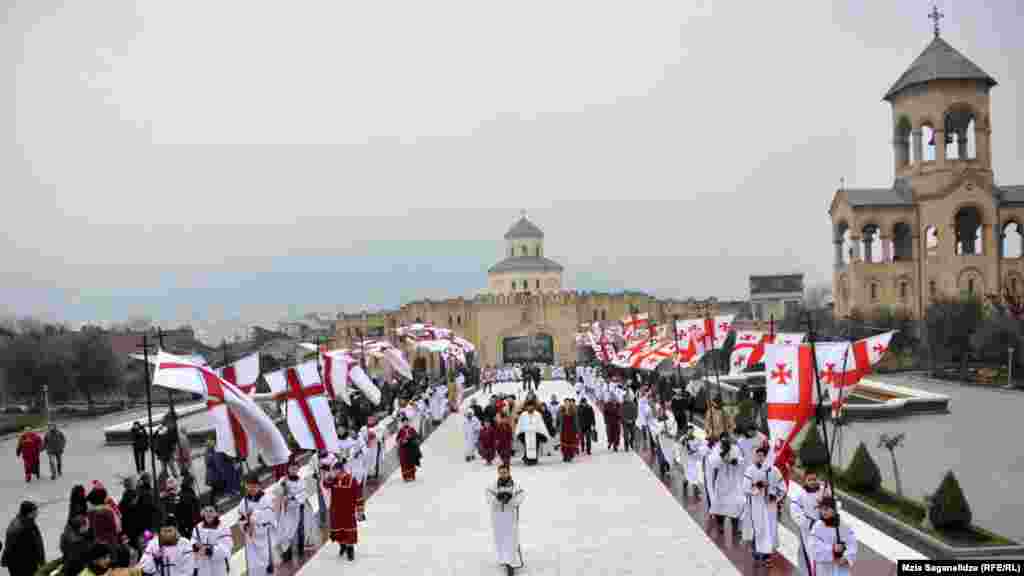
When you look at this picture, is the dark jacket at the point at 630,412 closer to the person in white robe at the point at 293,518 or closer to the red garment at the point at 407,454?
the red garment at the point at 407,454

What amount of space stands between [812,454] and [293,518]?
34.1 feet

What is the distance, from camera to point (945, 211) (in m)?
61.4

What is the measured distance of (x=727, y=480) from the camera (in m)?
13.3

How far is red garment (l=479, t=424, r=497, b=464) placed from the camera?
2072 cm

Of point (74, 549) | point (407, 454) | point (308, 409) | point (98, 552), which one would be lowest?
point (407, 454)

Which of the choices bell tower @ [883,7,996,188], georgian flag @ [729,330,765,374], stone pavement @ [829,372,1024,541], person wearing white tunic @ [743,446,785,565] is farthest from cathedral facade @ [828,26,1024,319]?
person wearing white tunic @ [743,446,785,565]

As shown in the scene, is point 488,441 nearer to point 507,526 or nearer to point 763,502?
point 507,526

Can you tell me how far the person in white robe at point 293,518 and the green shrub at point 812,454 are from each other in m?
9.75

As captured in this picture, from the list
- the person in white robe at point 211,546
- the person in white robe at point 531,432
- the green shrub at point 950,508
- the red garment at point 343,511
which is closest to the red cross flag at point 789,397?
the green shrub at point 950,508

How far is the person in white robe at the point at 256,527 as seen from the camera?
1101 cm

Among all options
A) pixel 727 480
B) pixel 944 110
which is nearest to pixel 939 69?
pixel 944 110

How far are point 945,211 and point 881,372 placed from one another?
1851cm

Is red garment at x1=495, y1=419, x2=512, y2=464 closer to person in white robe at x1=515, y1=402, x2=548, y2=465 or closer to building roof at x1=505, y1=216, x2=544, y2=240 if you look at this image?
person in white robe at x1=515, y1=402, x2=548, y2=465

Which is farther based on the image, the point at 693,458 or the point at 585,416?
the point at 585,416
